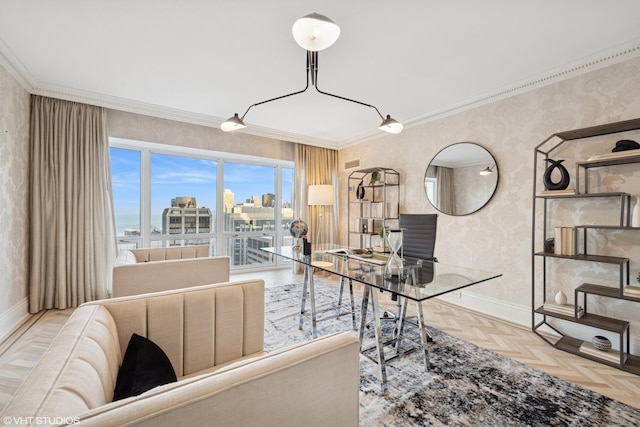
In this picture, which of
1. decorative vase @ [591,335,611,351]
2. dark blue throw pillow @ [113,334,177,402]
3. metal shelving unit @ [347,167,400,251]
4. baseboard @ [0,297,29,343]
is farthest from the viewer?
metal shelving unit @ [347,167,400,251]

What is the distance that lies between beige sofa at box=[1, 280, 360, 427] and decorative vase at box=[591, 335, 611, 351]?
7.95ft

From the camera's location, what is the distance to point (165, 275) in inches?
86.7

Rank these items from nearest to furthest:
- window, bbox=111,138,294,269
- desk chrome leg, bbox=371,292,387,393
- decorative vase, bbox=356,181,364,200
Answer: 1. desk chrome leg, bbox=371,292,387,393
2. window, bbox=111,138,294,269
3. decorative vase, bbox=356,181,364,200

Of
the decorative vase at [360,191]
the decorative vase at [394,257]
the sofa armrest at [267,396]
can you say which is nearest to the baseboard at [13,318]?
the sofa armrest at [267,396]

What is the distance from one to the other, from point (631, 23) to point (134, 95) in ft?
14.7

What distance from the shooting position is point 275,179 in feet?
17.7

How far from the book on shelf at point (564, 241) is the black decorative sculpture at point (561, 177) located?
360 millimetres

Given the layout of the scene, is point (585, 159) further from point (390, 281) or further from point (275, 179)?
point (275, 179)

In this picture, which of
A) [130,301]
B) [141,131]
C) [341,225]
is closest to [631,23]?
[130,301]

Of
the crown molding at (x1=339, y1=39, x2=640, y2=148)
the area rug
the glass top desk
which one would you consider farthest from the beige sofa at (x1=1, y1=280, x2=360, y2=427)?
the crown molding at (x1=339, y1=39, x2=640, y2=148)

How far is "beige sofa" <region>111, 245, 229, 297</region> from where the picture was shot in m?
2.02

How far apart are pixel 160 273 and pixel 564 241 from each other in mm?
3322

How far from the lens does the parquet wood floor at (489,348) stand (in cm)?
187

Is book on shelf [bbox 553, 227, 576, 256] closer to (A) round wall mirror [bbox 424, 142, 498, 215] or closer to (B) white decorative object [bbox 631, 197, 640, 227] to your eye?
(B) white decorative object [bbox 631, 197, 640, 227]
